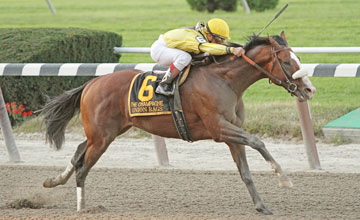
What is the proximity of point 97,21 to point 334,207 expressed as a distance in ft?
38.6

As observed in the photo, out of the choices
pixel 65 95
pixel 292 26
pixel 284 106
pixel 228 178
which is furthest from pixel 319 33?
pixel 65 95

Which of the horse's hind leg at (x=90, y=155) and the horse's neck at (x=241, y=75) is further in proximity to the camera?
the horse's hind leg at (x=90, y=155)

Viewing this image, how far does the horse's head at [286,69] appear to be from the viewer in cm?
506

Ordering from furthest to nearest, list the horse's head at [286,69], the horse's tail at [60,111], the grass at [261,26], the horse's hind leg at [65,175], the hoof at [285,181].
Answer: the grass at [261,26] → the horse's tail at [60,111] → the horse's hind leg at [65,175] → the horse's head at [286,69] → the hoof at [285,181]

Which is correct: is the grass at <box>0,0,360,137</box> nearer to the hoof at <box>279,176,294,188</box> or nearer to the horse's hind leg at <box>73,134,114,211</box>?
the horse's hind leg at <box>73,134,114,211</box>

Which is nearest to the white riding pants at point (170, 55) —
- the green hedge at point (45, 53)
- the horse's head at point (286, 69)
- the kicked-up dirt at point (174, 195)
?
the horse's head at point (286, 69)

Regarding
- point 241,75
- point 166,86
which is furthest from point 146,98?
point 241,75

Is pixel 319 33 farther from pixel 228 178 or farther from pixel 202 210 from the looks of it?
pixel 202 210

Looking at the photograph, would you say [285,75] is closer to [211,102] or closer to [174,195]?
[211,102]

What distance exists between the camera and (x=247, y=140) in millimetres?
5039

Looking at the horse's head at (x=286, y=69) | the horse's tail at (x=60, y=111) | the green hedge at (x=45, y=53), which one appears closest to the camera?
the horse's head at (x=286, y=69)

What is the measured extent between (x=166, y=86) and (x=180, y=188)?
1.28 m

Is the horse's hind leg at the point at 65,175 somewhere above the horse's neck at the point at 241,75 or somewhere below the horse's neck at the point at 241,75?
below

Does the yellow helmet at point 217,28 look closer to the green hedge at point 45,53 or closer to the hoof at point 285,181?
the hoof at point 285,181
